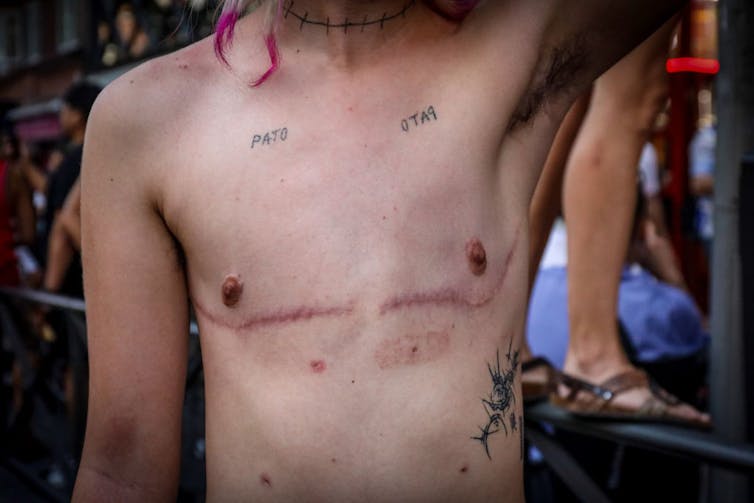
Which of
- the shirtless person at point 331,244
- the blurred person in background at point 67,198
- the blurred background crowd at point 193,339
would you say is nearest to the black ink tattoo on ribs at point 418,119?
the shirtless person at point 331,244

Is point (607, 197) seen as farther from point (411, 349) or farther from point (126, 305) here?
point (126, 305)

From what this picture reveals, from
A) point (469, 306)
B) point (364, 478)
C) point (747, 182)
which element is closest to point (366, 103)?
point (469, 306)

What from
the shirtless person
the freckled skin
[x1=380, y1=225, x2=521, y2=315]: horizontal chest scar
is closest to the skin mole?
the shirtless person

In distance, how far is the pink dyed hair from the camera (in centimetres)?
134

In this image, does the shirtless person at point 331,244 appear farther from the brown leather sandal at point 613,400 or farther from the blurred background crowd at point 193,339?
the brown leather sandal at point 613,400

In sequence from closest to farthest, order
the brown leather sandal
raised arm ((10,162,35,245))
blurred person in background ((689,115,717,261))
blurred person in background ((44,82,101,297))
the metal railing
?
1. the metal railing
2. the brown leather sandal
3. blurred person in background ((44,82,101,297))
4. raised arm ((10,162,35,245))
5. blurred person in background ((689,115,717,261))

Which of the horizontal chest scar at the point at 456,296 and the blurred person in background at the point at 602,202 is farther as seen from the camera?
the blurred person in background at the point at 602,202

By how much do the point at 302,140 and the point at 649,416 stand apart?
1.27m

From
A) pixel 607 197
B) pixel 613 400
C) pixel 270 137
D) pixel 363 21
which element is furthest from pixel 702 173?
pixel 270 137

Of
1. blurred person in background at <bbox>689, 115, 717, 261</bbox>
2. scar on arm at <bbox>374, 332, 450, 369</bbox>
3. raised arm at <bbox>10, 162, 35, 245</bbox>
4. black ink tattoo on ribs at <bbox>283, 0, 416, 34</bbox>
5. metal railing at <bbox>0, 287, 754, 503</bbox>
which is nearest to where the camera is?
scar on arm at <bbox>374, 332, 450, 369</bbox>

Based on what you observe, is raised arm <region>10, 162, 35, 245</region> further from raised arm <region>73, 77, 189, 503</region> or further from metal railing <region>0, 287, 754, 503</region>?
raised arm <region>73, 77, 189, 503</region>

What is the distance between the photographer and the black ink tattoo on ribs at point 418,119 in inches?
52.0

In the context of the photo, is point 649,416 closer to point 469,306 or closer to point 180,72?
point 469,306

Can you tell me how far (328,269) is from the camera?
4.18 feet
